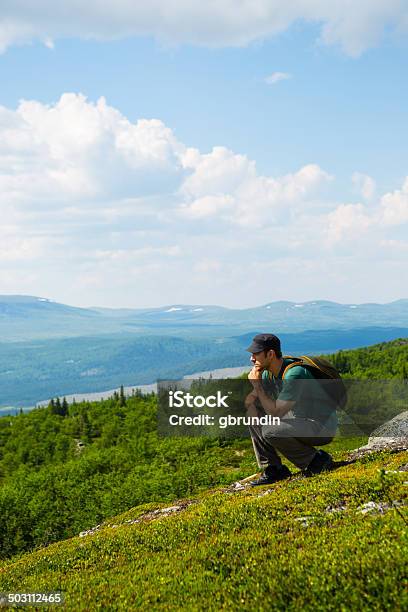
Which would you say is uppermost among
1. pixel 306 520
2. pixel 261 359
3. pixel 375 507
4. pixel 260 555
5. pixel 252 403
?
pixel 261 359

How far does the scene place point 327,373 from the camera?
13.7 meters

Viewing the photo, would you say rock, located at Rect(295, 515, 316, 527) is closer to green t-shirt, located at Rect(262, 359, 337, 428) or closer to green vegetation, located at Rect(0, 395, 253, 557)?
green t-shirt, located at Rect(262, 359, 337, 428)

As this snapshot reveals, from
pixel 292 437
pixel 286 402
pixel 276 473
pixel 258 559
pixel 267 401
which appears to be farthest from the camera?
pixel 276 473

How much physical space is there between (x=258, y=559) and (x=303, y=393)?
5088 millimetres

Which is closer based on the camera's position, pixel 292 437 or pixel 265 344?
pixel 265 344

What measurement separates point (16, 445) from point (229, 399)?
244 feet

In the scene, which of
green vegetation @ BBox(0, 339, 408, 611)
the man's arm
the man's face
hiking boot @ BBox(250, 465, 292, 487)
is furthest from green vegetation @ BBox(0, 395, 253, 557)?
the man's face

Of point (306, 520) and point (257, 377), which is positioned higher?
point (257, 377)

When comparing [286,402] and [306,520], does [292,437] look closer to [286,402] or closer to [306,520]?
[286,402]

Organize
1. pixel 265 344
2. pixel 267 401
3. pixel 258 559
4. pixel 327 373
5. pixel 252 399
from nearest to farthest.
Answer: pixel 258 559
pixel 327 373
pixel 265 344
pixel 267 401
pixel 252 399

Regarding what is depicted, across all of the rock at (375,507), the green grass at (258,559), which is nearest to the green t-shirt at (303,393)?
the green grass at (258,559)

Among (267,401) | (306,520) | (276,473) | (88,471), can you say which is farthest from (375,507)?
(88,471)

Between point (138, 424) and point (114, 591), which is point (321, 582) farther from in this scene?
point (138, 424)

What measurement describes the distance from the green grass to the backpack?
7.29 feet
